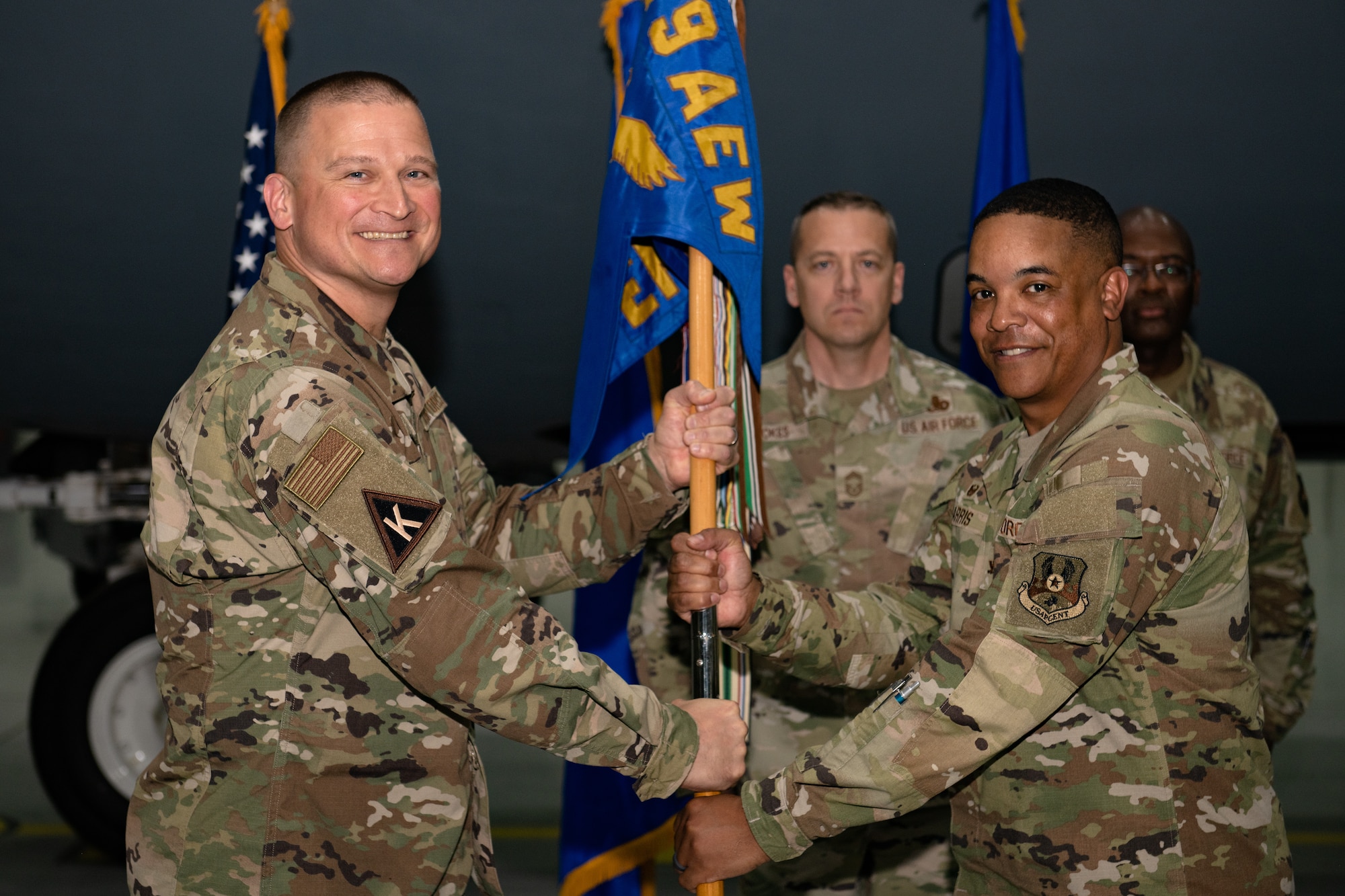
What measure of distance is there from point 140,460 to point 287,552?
3.40m

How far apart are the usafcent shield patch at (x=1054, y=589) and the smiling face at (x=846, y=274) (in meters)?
1.45

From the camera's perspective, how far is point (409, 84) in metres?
3.89

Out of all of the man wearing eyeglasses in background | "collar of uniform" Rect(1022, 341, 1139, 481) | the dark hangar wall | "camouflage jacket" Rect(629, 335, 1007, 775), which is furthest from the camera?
the dark hangar wall

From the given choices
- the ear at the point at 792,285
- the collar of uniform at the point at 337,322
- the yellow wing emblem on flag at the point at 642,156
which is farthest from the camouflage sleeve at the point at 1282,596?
the collar of uniform at the point at 337,322

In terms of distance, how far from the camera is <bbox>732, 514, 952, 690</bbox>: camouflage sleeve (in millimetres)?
2350

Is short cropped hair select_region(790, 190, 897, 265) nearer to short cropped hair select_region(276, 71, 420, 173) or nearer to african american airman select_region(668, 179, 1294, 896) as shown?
african american airman select_region(668, 179, 1294, 896)

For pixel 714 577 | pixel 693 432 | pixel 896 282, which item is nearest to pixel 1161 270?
pixel 896 282

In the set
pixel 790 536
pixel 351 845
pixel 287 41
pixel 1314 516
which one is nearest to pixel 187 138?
pixel 287 41

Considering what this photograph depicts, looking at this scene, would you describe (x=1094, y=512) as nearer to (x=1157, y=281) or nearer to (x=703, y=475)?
(x=703, y=475)

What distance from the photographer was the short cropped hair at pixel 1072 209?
78.7 inches

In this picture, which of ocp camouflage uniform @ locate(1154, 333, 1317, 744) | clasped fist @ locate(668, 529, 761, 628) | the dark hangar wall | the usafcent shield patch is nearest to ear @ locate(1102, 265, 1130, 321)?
the usafcent shield patch

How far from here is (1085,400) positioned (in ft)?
6.53

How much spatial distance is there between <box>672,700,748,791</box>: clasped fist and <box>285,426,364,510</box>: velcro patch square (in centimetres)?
81

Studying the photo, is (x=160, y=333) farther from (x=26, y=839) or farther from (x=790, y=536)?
(x=790, y=536)
